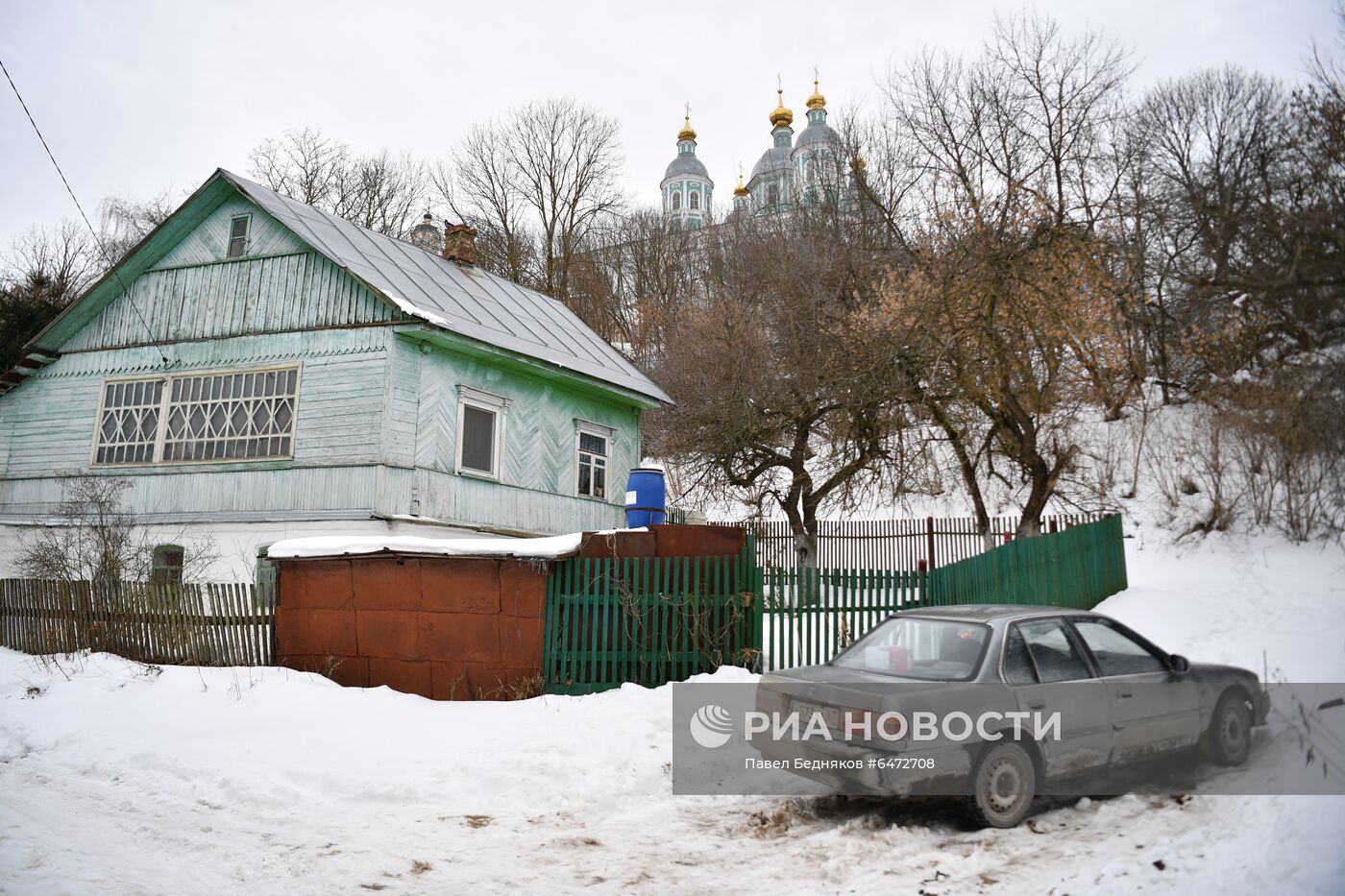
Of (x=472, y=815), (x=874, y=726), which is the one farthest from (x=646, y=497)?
(x=874, y=726)

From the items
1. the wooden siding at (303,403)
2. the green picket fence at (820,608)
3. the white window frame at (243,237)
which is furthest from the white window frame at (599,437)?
the green picket fence at (820,608)

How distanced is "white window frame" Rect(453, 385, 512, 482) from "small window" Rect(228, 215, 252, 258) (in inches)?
201

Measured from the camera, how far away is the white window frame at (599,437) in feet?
59.6

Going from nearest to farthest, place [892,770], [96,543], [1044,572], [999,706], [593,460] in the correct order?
[892,770] → [999,706] → [1044,572] → [96,543] → [593,460]

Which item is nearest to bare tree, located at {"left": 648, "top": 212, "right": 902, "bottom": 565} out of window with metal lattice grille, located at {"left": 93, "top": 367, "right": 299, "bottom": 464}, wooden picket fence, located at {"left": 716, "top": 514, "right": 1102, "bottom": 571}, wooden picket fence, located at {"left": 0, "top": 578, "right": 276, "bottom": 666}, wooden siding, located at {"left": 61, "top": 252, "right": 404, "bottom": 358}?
wooden picket fence, located at {"left": 716, "top": 514, "right": 1102, "bottom": 571}

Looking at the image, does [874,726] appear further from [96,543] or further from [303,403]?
[96,543]

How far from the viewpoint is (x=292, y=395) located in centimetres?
1503

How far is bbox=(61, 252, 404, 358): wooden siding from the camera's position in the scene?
49.6 ft

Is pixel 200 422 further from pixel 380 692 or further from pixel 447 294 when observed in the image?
pixel 380 692

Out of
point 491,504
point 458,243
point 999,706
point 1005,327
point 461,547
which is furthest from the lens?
point 458,243

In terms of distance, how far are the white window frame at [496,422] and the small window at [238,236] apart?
510cm

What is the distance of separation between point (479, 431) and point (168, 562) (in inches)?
230

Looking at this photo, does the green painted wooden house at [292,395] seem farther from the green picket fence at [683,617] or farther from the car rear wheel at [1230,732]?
the car rear wheel at [1230,732]

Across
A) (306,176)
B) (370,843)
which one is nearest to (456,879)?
(370,843)
